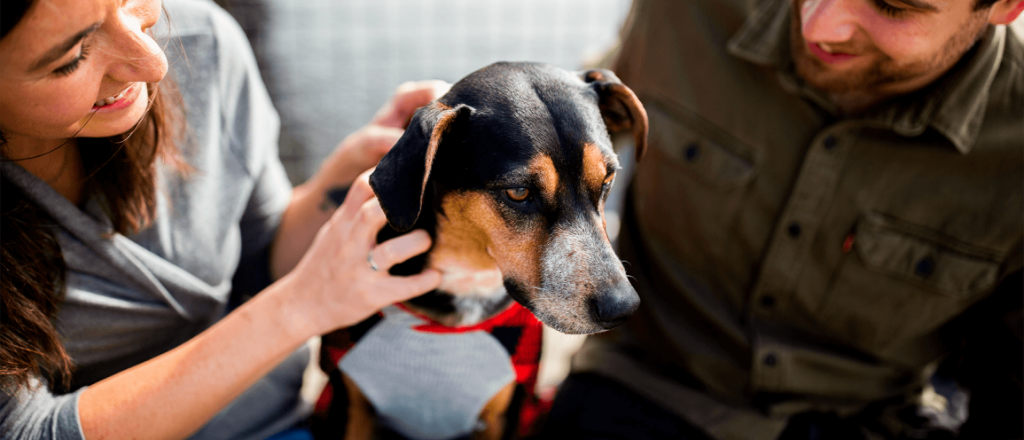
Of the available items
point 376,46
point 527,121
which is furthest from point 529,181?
point 376,46

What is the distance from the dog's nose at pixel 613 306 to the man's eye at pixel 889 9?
126cm

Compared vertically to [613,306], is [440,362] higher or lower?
lower

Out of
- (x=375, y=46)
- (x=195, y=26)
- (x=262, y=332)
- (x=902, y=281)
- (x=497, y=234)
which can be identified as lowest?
(x=375, y=46)

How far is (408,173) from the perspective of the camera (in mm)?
1438

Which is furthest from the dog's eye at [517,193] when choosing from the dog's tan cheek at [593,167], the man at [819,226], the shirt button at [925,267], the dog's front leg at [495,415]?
the shirt button at [925,267]

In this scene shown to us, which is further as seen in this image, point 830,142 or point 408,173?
point 830,142

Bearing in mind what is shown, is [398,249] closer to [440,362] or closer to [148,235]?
[440,362]

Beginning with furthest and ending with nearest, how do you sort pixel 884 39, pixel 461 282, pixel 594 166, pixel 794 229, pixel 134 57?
pixel 794 229 < pixel 461 282 < pixel 884 39 < pixel 594 166 < pixel 134 57

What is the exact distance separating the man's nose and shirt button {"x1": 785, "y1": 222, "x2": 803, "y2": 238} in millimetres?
720

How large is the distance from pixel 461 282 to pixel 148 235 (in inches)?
40.0

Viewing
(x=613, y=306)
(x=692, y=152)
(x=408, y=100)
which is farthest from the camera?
(x=692, y=152)

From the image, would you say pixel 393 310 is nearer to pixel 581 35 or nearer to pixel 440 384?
pixel 440 384

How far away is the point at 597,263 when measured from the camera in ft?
4.99

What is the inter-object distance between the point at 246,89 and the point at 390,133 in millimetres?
680
